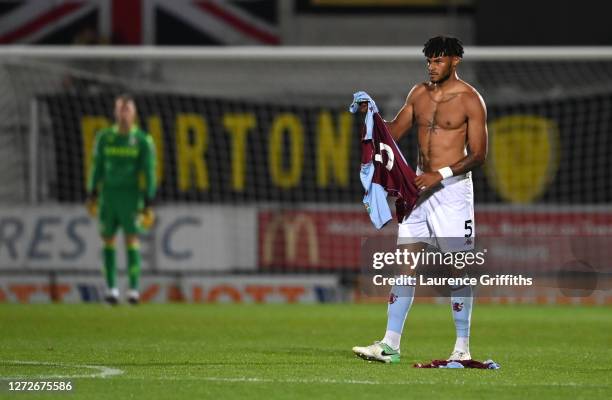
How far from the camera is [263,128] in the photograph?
18562 millimetres

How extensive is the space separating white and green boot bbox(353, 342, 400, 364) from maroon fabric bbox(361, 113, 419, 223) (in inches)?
28.6

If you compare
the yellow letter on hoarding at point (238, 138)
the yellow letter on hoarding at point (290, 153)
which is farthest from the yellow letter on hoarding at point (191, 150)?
the yellow letter on hoarding at point (290, 153)

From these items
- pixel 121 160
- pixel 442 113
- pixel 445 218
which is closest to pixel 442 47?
pixel 442 113

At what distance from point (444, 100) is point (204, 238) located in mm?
8248

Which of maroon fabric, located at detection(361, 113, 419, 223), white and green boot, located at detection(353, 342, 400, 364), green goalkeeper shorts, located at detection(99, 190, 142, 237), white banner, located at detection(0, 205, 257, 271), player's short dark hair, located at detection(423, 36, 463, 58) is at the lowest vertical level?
white and green boot, located at detection(353, 342, 400, 364)

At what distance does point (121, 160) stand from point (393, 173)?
20.0 ft

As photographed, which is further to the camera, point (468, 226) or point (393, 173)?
point (393, 173)

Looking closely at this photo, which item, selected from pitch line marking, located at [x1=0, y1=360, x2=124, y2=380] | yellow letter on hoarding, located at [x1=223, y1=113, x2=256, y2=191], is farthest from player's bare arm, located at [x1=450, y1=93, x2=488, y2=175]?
yellow letter on hoarding, located at [x1=223, y1=113, x2=256, y2=191]

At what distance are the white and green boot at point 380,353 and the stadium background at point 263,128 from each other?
6827mm

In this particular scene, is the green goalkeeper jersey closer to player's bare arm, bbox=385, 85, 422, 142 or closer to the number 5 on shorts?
player's bare arm, bbox=385, 85, 422, 142

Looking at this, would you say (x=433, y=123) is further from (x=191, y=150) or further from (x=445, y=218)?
(x=191, y=150)

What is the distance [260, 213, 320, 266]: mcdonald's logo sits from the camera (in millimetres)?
16094

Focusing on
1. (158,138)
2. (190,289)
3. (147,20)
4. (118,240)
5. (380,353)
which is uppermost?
(147,20)

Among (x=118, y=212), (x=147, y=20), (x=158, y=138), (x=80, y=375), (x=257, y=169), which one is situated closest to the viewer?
(x=80, y=375)
